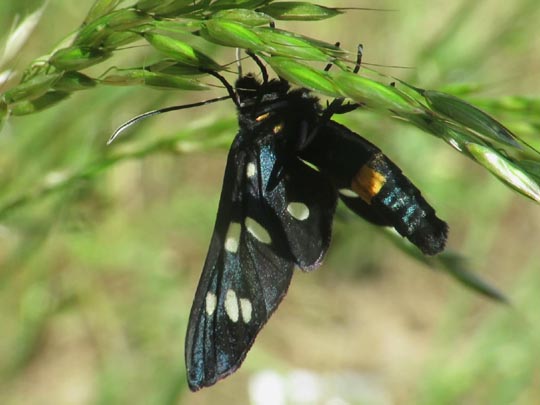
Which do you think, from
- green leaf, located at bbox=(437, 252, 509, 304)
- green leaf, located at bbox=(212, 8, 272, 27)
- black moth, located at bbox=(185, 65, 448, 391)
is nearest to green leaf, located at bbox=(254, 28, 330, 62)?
green leaf, located at bbox=(212, 8, 272, 27)

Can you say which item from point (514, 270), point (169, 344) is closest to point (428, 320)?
point (514, 270)

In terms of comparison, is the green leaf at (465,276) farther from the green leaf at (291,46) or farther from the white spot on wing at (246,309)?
the green leaf at (291,46)

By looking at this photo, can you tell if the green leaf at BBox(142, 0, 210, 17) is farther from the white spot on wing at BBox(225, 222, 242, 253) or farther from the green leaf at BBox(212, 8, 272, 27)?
the white spot on wing at BBox(225, 222, 242, 253)

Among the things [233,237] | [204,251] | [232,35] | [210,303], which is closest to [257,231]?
[233,237]

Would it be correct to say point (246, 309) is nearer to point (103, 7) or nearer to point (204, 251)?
point (103, 7)

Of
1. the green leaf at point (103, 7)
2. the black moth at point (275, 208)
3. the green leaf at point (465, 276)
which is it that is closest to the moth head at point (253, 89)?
the black moth at point (275, 208)

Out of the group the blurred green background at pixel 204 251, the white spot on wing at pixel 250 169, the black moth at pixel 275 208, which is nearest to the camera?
the black moth at pixel 275 208

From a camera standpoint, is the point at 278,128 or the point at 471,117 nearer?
the point at 471,117

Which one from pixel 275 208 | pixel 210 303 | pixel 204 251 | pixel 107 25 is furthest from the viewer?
pixel 204 251
